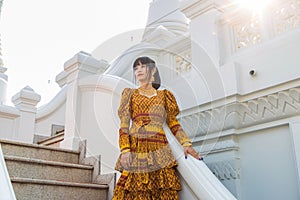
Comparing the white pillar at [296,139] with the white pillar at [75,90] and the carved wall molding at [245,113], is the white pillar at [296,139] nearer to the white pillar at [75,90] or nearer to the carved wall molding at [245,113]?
the carved wall molding at [245,113]

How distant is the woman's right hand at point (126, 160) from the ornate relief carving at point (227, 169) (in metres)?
0.94

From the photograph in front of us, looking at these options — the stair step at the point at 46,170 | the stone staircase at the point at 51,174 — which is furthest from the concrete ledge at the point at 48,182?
Answer: the stair step at the point at 46,170

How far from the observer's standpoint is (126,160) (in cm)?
206

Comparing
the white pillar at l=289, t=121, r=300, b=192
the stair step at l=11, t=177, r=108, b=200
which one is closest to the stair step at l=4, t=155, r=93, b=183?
the stair step at l=11, t=177, r=108, b=200

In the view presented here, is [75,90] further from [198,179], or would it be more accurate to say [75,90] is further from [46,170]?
[198,179]

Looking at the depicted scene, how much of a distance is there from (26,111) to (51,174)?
8.28ft

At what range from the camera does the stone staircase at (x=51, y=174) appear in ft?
7.54

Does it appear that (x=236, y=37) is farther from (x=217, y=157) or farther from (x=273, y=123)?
(x=217, y=157)

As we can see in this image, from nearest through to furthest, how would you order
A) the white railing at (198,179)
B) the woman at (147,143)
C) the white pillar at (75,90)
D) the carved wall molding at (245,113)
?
the white railing at (198,179)
the woman at (147,143)
the carved wall molding at (245,113)
the white pillar at (75,90)

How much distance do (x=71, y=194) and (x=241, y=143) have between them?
4.57ft

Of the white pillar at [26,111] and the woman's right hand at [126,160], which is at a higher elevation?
the white pillar at [26,111]

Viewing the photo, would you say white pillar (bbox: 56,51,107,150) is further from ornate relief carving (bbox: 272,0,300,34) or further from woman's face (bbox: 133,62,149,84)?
ornate relief carving (bbox: 272,0,300,34)

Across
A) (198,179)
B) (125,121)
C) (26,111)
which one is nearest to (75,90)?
(125,121)

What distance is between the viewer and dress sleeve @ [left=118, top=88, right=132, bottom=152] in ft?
6.98
